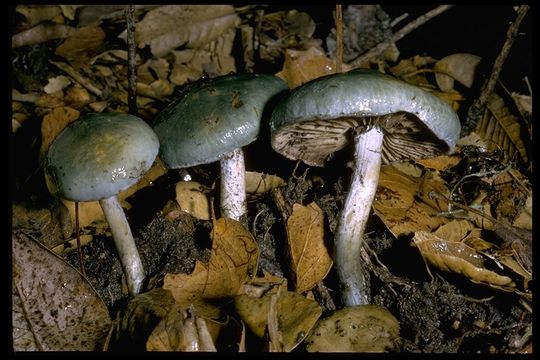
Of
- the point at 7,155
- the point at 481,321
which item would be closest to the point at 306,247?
A: the point at 481,321

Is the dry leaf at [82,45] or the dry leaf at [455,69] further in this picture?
the dry leaf at [82,45]

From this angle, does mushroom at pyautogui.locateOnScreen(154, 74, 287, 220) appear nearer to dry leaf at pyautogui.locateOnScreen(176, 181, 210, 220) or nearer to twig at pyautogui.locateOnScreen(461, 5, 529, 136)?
dry leaf at pyautogui.locateOnScreen(176, 181, 210, 220)

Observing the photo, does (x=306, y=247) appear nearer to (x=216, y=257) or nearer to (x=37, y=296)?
(x=216, y=257)

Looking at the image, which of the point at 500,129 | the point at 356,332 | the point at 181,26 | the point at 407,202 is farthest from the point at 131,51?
the point at 500,129

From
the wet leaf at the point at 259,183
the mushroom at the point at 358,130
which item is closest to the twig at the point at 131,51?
the wet leaf at the point at 259,183

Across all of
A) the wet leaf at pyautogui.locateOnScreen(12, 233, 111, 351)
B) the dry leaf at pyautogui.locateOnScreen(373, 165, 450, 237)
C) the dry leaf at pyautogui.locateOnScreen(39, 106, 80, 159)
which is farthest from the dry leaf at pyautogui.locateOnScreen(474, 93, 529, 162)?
the dry leaf at pyautogui.locateOnScreen(39, 106, 80, 159)

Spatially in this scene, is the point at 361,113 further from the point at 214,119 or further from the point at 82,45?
the point at 82,45

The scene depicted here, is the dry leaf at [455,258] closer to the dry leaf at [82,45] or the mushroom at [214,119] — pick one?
the mushroom at [214,119]
